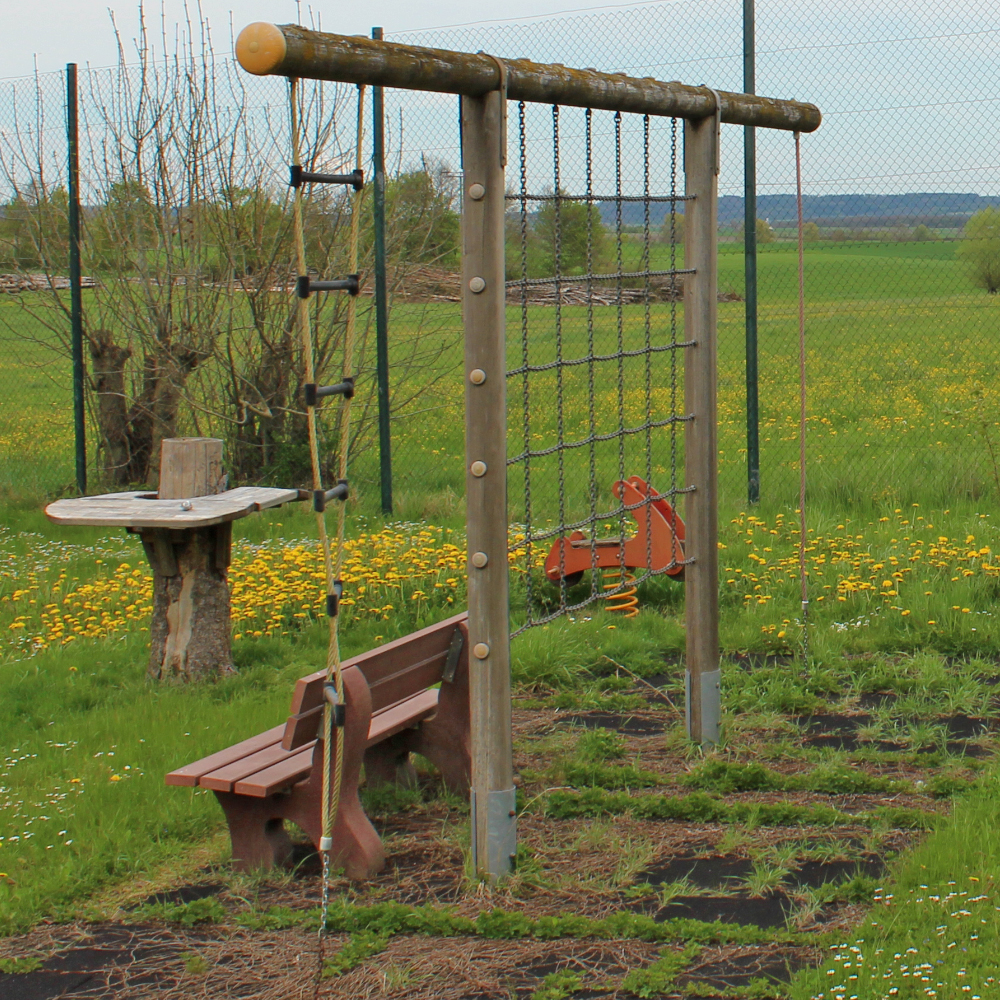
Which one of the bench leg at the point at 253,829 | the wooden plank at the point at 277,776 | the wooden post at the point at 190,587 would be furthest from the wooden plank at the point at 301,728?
the wooden post at the point at 190,587

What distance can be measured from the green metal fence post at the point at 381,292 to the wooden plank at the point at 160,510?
10.3 feet

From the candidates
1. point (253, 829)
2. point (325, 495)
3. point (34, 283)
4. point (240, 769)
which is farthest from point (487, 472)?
point (34, 283)

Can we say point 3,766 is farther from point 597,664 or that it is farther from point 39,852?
point 597,664

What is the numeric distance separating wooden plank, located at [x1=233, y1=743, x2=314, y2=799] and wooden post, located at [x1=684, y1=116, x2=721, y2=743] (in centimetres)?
154

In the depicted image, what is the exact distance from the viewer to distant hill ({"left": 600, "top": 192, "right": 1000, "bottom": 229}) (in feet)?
26.6

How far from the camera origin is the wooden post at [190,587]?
220 inches

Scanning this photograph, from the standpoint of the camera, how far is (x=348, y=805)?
3.78 meters

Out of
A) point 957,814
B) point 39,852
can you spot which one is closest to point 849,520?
point 957,814

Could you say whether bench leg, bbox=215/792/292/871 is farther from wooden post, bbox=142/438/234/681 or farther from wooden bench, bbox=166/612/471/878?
wooden post, bbox=142/438/234/681

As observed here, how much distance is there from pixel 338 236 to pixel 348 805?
19.5ft

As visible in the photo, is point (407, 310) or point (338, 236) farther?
point (407, 310)

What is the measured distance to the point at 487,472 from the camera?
3502 millimetres

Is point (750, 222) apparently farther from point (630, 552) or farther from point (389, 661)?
point (389, 661)

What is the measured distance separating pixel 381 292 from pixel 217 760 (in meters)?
5.42
